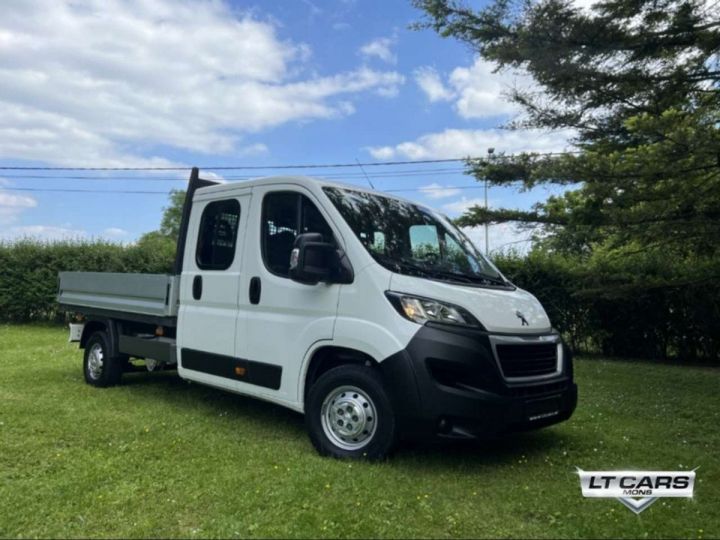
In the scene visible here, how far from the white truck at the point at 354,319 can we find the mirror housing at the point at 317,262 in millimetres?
13

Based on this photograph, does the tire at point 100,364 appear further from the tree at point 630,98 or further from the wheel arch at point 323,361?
the tree at point 630,98

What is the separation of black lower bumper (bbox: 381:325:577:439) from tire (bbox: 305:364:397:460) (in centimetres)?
16

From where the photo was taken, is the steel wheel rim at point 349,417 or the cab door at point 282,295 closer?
the steel wheel rim at point 349,417

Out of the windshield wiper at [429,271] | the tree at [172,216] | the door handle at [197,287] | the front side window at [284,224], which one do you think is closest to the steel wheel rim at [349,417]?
the windshield wiper at [429,271]

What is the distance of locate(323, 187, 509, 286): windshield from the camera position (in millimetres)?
4762

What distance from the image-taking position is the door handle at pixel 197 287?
233 inches

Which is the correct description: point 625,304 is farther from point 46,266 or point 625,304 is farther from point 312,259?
point 46,266

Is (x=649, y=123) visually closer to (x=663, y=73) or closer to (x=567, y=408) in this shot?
(x=663, y=73)

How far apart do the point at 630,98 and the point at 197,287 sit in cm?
680

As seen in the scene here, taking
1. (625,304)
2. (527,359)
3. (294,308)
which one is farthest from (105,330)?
(625,304)

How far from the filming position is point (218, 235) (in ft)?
19.3

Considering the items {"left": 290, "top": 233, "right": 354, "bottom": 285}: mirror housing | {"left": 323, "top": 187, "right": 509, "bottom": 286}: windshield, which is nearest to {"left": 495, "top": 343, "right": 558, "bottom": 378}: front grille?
{"left": 323, "top": 187, "right": 509, "bottom": 286}: windshield

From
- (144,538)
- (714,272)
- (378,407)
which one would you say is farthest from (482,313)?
(714,272)

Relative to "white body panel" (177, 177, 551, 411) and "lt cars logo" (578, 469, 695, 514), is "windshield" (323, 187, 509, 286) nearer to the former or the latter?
"white body panel" (177, 177, 551, 411)
